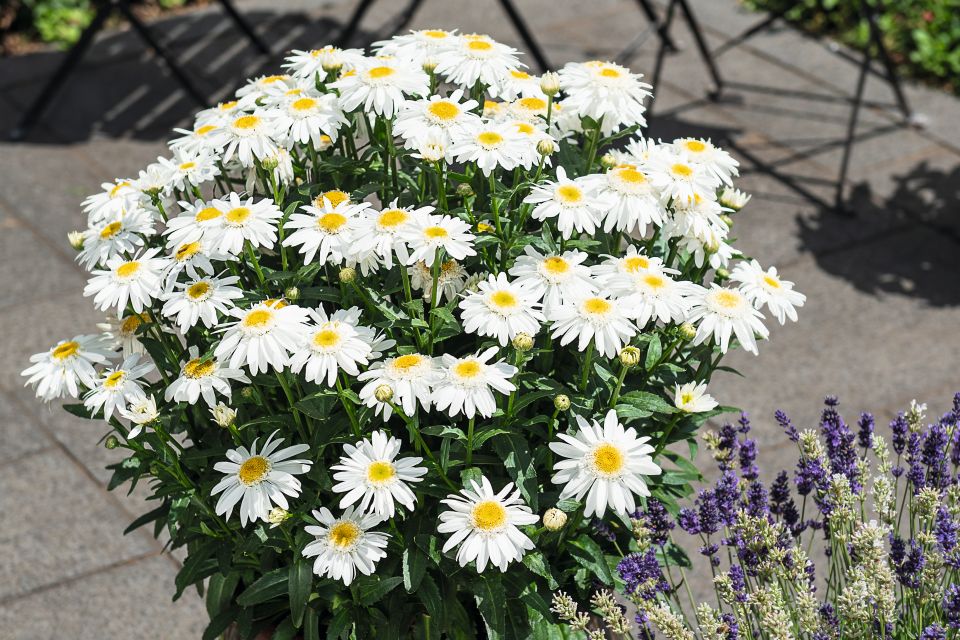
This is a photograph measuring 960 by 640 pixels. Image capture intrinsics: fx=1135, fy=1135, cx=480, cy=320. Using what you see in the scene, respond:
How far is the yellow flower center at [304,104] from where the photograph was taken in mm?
2068

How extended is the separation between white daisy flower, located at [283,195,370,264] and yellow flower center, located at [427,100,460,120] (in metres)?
0.22

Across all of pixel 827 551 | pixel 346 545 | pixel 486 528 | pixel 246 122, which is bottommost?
pixel 827 551

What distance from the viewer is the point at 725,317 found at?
6.12 ft

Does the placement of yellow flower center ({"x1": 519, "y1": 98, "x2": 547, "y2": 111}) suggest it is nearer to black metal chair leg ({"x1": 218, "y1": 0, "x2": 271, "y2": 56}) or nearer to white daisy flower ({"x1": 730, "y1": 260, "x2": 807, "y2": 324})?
white daisy flower ({"x1": 730, "y1": 260, "x2": 807, "y2": 324})

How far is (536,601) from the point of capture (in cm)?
192

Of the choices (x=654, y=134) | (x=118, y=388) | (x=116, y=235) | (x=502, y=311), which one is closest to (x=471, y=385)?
(x=502, y=311)

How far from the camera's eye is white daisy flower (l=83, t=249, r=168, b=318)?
76.2 inches

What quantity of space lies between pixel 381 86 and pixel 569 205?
416mm

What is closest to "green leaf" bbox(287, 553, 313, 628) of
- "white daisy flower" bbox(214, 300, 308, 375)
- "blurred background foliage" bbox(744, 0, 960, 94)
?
"white daisy flower" bbox(214, 300, 308, 375)

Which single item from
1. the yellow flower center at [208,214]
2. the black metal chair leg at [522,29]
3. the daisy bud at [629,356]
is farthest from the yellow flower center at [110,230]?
the black metal chair leg at [522,29]

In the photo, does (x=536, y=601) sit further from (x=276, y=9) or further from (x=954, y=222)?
(x=276, y=9)

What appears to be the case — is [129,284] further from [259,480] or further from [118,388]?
[259,480]

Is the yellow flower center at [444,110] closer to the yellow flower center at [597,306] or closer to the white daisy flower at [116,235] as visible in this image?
the yellow flower center at [597,306]

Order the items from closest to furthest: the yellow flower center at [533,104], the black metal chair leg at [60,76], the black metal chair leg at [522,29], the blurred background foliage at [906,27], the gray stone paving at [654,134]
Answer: the yellow flower center at [533,104] < the gray stone paving at [654,134] < the black metal chair leg at [522,29] < the black metal chair leg at [60,76] < the blurred background foliage at [906,27]
